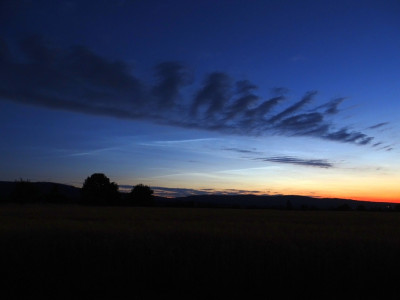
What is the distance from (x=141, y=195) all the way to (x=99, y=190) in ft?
36.0

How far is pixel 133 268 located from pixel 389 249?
7.65m

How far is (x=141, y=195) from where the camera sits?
8862 cm

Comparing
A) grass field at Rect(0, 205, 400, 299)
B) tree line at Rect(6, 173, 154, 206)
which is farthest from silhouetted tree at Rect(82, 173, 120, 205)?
grass field at Rect(0, 205, 400, 299)

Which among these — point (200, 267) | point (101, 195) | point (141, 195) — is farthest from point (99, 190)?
point (200, 267)

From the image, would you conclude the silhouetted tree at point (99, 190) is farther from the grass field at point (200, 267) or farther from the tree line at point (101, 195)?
the grass field at point (200, 267)

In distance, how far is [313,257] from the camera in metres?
9.67

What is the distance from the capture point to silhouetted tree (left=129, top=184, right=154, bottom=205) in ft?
288

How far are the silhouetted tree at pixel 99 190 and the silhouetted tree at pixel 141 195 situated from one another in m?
4.79

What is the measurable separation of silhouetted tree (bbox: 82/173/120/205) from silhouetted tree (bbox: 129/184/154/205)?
4791 millimetres

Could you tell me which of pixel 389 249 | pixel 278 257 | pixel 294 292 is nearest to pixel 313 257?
pixel 278 257

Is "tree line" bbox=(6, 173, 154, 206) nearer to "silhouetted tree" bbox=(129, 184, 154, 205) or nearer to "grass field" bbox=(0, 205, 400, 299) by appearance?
"silhouetted tree" bbox=(129, 184, 154, 205)

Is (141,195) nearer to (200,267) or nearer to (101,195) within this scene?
(101,195)

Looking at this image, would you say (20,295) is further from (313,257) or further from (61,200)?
(61,200)

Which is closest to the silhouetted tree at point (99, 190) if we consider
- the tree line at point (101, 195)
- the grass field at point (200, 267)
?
the tree line at point (101, 195)
